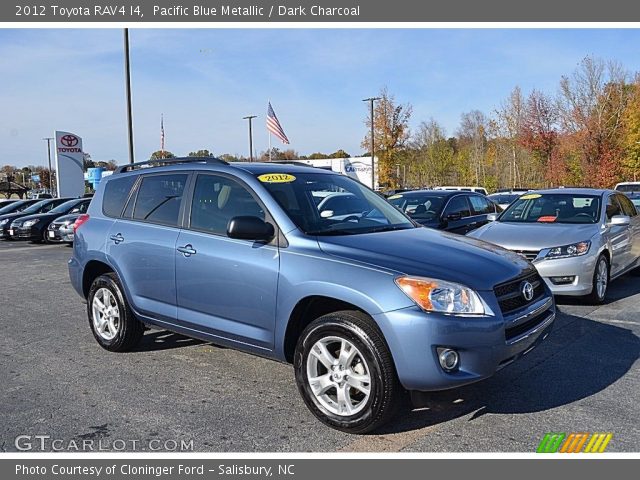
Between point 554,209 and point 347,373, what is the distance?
599cm

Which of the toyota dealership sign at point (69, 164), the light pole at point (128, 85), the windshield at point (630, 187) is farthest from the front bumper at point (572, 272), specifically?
the toyota dealership sign at point (69, 164)

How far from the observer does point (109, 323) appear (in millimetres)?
5625

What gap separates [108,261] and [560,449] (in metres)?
4.15

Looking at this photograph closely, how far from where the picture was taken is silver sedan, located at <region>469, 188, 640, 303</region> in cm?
716

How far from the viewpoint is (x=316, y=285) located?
3824 millimetres

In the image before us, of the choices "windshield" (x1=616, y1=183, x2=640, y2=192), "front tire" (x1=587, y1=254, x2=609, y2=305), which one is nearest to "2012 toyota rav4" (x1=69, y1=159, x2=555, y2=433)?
"front tire" (x1=587, y1=254, x2=609, y2=305)

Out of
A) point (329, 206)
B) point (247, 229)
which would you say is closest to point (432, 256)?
point (329, 206)

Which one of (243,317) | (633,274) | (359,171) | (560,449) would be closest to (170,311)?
(243,317)

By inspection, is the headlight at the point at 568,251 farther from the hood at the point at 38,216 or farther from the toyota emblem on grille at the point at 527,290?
the hood at the point at 38,216

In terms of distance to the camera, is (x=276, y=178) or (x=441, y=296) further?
(x=276, y=178)

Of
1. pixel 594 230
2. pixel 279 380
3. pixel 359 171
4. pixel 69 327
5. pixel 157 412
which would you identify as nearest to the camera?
pixel 157 412

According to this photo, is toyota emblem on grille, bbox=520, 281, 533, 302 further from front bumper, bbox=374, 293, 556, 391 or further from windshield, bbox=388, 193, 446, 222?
windshield, bbox=388, 193, 446, 222

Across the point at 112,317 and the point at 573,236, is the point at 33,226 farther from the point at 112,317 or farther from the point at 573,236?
the point at 573,236

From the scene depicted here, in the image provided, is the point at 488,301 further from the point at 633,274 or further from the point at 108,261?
the point at 633,274
